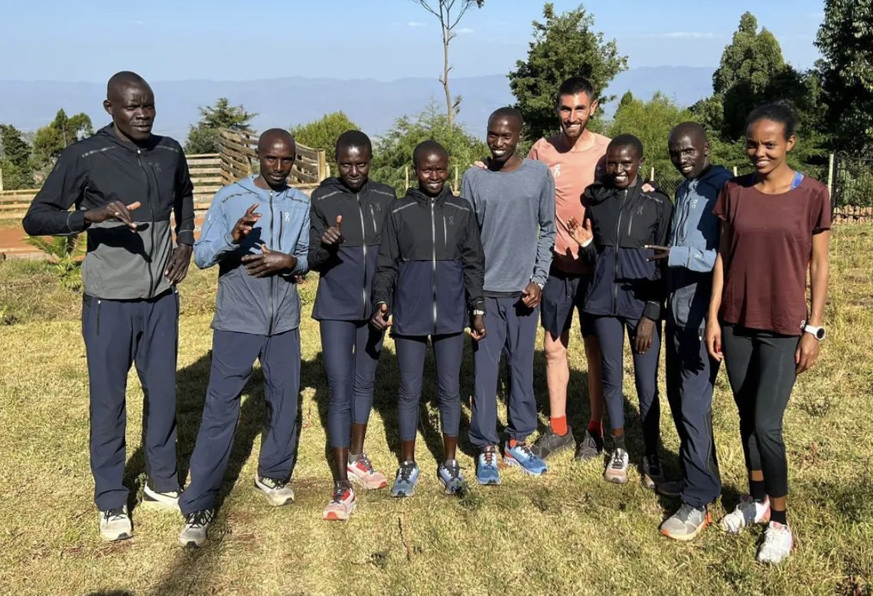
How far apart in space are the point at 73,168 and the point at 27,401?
3207 millimetres

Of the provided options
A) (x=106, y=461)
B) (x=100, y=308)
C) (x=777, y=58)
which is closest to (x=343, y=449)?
(x=106, y=461)

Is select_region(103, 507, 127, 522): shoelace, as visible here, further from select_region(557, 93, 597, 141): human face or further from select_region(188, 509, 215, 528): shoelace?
select_region(557, 93, 597, 141): human face

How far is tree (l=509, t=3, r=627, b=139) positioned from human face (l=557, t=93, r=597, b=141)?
2627 cm

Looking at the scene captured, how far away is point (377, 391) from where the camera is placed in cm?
628

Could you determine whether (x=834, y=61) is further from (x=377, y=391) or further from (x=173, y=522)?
(x=173, y=522)

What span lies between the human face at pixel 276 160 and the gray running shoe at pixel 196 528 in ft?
5.99

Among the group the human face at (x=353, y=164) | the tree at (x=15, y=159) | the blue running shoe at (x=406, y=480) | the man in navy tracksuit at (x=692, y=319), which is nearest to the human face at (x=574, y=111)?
the man in navy tracksuit at (x=692, y=319)

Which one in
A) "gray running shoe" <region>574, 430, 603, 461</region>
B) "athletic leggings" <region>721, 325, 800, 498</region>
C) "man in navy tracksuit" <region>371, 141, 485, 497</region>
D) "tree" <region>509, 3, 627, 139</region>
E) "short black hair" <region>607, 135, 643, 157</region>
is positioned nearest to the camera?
"athletic leggings" <region>721, 325, 800, 498</region>

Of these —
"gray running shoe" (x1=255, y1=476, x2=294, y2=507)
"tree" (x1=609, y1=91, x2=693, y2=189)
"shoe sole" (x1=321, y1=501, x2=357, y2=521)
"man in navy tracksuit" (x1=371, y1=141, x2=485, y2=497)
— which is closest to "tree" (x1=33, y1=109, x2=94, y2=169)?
"tree" (x1=609, y1=91, x2=693, y2=189)

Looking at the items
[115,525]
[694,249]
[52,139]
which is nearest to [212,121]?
[52,139]

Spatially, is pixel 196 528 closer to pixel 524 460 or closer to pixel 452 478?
pixel 452 478

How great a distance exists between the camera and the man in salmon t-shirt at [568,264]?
14.9 ft

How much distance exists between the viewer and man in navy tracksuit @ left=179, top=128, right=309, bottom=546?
12.5ft

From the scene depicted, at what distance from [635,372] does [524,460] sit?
0.92 m
